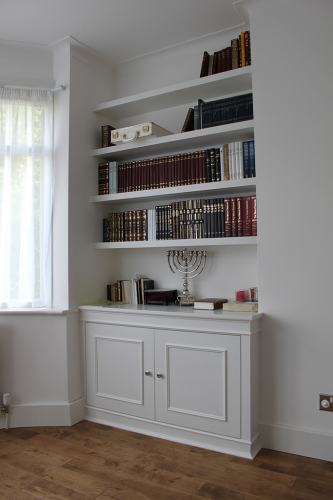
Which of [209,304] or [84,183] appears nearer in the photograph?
[209,304]

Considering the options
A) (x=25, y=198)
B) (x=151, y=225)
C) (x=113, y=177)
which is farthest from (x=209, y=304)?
(x=25, y=198)

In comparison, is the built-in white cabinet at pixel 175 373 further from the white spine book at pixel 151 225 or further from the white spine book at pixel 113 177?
the white spine book at pixel 113 177

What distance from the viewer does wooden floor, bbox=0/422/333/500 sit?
75.2 inches

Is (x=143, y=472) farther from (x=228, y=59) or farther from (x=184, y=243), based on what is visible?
(x=228, y=59)

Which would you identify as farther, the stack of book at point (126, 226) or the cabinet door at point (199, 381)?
the stack of book at point (126, 226)

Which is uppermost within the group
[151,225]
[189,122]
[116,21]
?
[116,21]

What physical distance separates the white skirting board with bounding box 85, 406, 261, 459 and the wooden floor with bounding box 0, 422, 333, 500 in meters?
0.05

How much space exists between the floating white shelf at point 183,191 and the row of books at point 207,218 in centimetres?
8

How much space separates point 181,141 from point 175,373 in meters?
1.51

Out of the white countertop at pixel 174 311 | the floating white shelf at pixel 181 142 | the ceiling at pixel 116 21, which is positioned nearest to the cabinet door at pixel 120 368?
the white countertop at pixel 174 311

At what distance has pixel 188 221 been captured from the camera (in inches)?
105

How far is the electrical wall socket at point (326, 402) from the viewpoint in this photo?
219 cm

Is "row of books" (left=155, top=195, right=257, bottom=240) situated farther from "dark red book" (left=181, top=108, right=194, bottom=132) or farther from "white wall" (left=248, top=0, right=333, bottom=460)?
"dark red book" (left=181, top=108, right=194, bottom=132)

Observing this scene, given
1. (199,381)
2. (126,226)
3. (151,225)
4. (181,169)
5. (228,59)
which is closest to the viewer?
(199,381)
